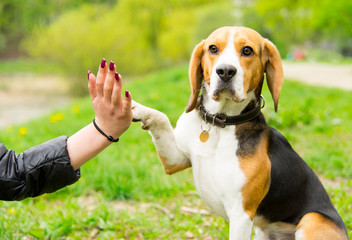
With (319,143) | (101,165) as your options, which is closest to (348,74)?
(319,143)

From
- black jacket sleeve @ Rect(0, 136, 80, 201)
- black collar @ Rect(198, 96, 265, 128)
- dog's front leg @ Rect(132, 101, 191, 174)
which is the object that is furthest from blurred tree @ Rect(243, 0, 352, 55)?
black jacket sleeve @ Rect(0, 136, 80, 201)

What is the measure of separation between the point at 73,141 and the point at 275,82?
1287 mm

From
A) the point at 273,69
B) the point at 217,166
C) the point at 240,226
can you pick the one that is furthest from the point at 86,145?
the point at 273,69

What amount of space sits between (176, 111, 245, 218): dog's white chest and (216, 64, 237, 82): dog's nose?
370mm

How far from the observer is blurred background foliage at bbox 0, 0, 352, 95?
2352cm

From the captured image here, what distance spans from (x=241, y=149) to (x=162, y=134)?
1.83 feet

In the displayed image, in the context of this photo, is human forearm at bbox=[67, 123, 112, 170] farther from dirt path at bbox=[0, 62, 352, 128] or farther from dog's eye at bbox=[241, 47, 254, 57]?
dirt path at bbox=[0, 62, 352, 128]

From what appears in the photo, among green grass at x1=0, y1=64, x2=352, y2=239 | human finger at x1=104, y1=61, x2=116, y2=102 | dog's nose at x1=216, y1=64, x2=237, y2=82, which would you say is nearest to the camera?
human finger at x1=104, y1=61, x2=116, y2=102

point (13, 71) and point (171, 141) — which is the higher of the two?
point (171, 141)

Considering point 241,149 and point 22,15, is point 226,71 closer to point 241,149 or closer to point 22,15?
point 241,149

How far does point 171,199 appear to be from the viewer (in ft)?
13.2

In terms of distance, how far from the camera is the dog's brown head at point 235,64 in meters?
2.32

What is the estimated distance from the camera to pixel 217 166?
2.43 m

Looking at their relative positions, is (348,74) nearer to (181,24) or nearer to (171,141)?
(171,141)
